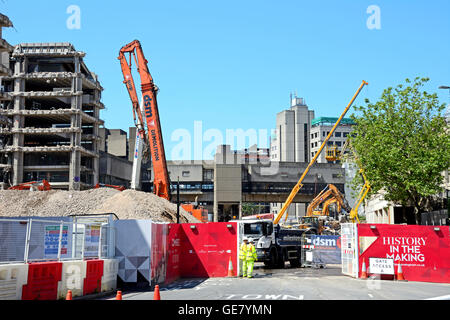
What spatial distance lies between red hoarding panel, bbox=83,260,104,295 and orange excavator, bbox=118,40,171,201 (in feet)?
69.9

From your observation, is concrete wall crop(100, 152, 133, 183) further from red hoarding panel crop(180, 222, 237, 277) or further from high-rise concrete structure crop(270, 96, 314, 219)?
high-rise concrete structure crop(270, 96, 314, 219)

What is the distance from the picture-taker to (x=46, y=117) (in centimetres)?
7925

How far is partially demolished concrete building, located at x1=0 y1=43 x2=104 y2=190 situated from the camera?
75688 millimetres

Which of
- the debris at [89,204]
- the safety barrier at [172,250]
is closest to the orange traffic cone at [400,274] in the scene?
the safety barrier at [172,250]

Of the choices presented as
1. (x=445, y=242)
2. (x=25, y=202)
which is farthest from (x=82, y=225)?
(x=25, y=202)

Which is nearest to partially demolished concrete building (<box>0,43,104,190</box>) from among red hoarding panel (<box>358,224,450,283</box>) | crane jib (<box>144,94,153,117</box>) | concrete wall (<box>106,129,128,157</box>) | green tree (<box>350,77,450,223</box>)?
concrete wall (<box>106,129,128,157</box>)

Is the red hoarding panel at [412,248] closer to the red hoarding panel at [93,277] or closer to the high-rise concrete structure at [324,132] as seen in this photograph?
the red hoarding panel at [93,277]

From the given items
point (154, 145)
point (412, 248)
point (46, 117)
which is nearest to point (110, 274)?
point (412, 248)

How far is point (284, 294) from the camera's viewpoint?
1620cm

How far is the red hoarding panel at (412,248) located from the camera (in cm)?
2166

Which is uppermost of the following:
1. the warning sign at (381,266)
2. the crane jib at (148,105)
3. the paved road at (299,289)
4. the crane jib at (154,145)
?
the crane jib at (148,105)

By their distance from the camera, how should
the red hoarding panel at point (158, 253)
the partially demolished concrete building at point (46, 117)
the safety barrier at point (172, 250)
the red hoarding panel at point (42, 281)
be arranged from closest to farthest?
the red hoarding panel at point (42, 281) → the safety barrier at point (172, 250) → the red hoarding panel at point (158, 253) → the partially demolished concrete building at point (46, 117)

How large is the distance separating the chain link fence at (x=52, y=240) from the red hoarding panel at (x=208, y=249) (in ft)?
20.7

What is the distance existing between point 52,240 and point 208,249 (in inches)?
401
